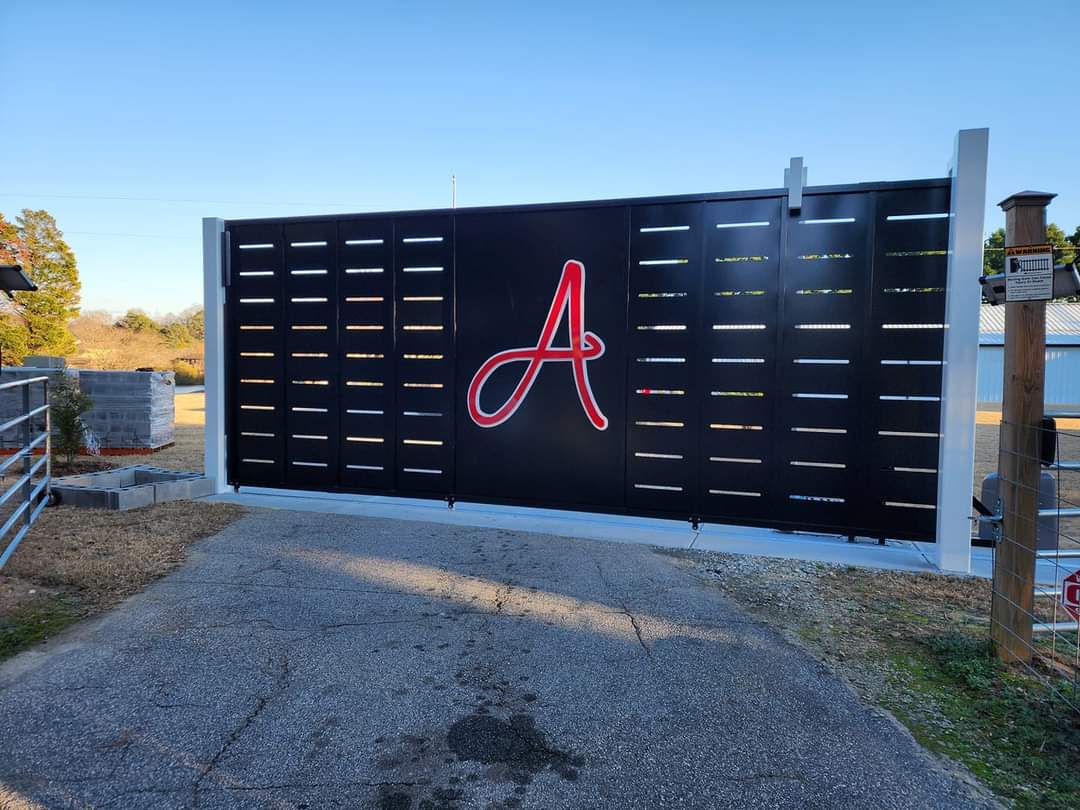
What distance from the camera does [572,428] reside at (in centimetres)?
646

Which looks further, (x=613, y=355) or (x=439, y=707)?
(x=613, y=355)

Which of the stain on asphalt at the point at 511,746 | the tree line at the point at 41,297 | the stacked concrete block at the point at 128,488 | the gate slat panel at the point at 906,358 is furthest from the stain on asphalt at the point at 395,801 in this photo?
the tree line at the point at 41,297

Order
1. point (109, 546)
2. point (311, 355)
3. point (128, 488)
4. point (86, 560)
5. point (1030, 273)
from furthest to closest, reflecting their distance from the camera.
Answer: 1. point (311, 355)
2. point (128, 488)
3. point (109, 546)
4. point (86, 560)
5. point (1030, 273)

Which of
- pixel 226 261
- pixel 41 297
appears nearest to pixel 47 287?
pixel 41 297

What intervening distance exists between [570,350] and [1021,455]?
12.7 feet

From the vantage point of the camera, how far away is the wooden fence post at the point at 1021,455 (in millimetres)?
3336

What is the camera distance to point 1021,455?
3359 millimetres

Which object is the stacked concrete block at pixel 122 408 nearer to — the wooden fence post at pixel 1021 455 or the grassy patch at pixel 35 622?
the grassy patch at pixel 35 622

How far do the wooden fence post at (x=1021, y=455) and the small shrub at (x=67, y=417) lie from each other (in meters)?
10.2

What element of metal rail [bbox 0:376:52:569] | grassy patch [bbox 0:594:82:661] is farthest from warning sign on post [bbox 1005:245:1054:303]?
metal rail [bbox 0:376:52:569]

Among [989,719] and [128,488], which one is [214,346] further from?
[989,719]

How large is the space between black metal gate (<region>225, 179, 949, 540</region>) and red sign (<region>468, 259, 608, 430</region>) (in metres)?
0.02

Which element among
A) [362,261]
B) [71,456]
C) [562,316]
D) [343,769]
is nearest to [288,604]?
[343,769]

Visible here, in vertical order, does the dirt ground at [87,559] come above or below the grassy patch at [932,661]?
above
